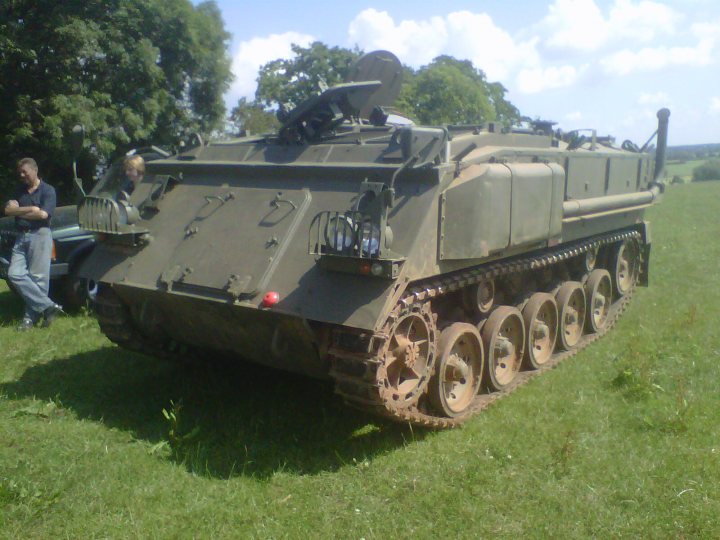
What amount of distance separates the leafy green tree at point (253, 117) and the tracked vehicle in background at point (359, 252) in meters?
16.6

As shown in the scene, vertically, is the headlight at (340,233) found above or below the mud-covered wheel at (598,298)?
above

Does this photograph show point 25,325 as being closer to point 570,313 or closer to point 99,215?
point 99,215

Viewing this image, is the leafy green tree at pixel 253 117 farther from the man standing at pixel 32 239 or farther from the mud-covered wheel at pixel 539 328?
the mud-covered wheel at pixel 539 328

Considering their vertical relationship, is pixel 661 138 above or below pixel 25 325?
above

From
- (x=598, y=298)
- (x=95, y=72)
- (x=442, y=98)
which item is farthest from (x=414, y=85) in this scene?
(x=598, y=298)

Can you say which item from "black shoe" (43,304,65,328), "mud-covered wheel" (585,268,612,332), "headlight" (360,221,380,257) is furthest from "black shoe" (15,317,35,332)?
"mud-covered wheel" (585,268,612,332)

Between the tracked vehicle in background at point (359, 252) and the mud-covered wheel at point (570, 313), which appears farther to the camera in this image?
the mud-covered wheel at point (570, 313)

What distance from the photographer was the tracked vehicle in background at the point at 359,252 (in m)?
4.71

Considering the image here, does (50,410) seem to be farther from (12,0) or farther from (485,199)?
(12,0)

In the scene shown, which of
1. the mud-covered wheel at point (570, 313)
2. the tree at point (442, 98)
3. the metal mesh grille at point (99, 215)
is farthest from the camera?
the tree at point (442, 98)

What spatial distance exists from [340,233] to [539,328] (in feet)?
10.5

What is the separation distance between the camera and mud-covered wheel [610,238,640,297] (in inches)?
365

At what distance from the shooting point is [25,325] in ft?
27.3

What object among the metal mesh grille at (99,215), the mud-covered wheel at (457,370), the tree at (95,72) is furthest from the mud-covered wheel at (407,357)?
the tree at (95,72)
